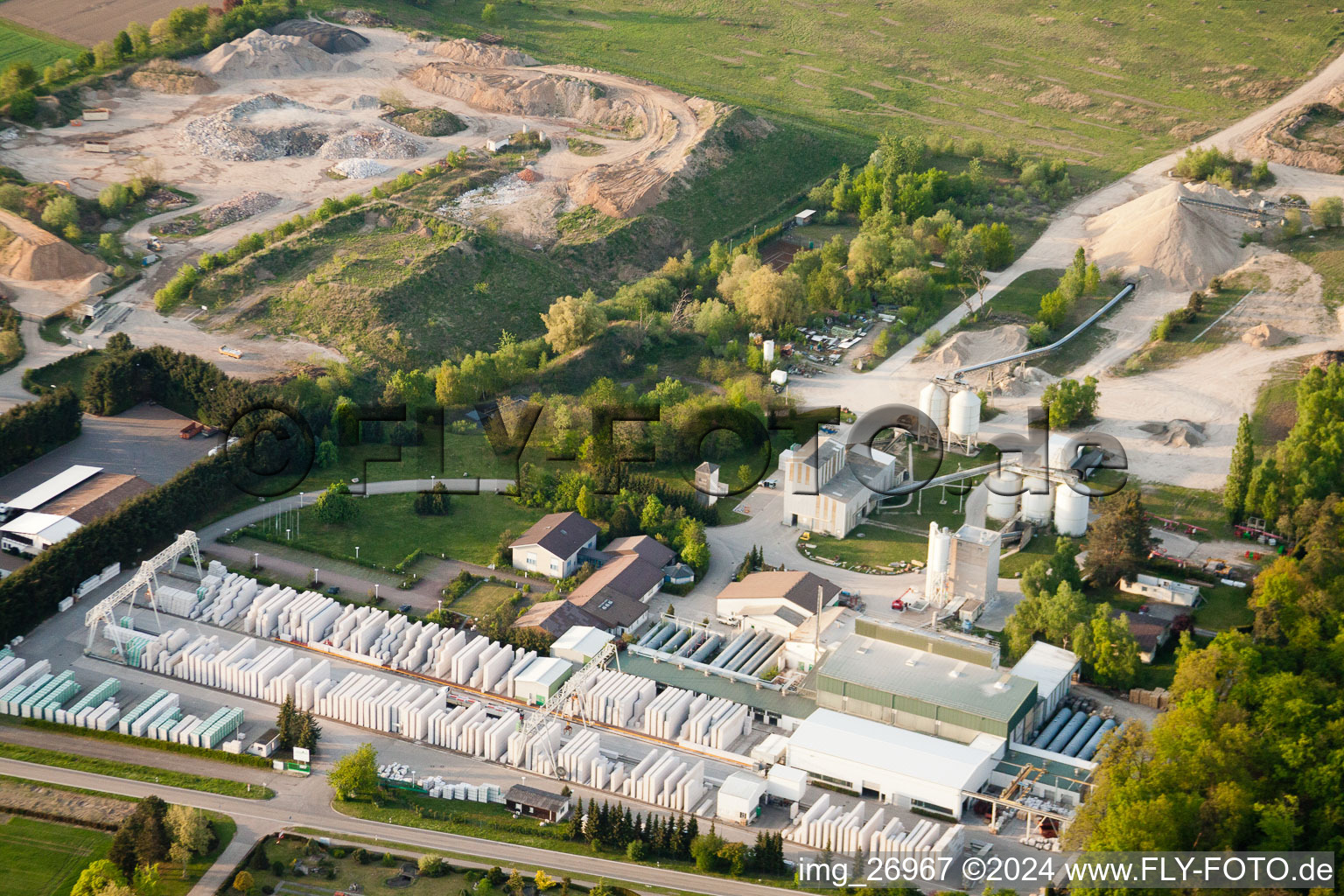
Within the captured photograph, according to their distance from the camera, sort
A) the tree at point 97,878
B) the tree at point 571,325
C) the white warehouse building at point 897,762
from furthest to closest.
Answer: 1. the tree at point 571,325
2. the white warehouse building at point 897,762
3. the tree at point 97,878

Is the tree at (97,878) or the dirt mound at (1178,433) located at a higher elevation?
the dirt mound at (1178,433)

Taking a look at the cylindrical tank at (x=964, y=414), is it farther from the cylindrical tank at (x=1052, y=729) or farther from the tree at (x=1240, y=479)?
the cylindrical tank at (x=1052, y=729)

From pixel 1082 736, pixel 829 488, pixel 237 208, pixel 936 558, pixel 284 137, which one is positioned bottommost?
pixel 1082 736

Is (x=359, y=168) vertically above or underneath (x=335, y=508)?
above

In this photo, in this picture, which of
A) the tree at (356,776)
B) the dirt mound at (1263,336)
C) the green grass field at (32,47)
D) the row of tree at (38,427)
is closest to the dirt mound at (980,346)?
the dirt mound at (1263,336)

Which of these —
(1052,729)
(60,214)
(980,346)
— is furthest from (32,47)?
(1052,729)

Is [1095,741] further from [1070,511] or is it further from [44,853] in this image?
[44,853]
